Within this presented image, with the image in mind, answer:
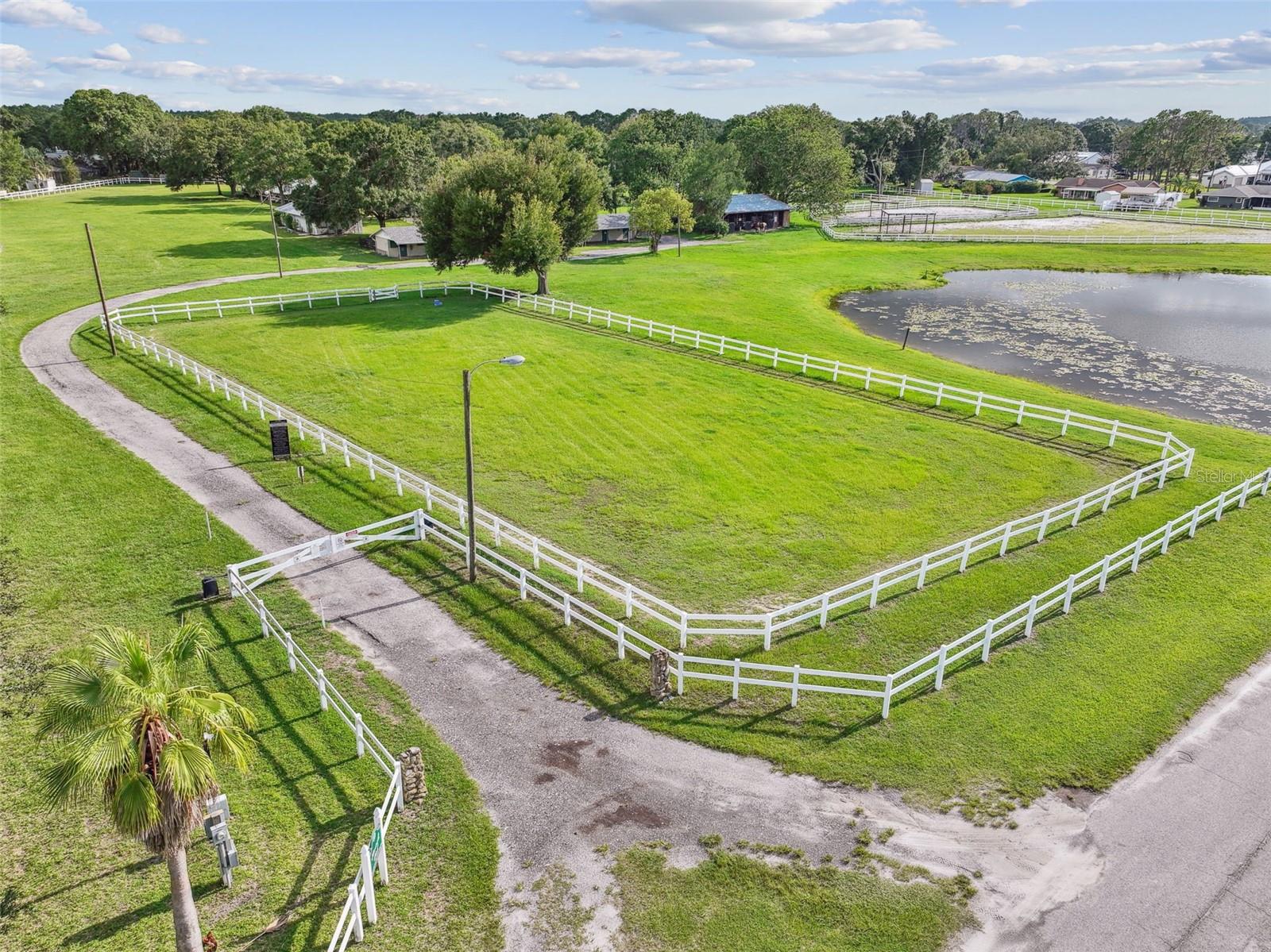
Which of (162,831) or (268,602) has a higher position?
(162,831)

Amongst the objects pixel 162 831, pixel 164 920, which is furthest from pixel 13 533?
pixel 162 831

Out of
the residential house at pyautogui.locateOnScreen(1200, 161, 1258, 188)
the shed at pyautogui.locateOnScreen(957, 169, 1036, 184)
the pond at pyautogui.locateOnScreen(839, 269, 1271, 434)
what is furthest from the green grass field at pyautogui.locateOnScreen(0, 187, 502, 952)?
the shed at pyautogui.locateOnScreen(957, 169, 1036, 184)

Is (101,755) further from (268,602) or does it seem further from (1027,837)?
(1027,837)

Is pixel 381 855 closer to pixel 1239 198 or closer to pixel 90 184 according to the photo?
pixel 1239 198

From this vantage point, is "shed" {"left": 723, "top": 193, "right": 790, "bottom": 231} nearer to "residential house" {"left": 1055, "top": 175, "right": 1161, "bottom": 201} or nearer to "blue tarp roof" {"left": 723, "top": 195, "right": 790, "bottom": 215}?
"blue tarp roof" {"left": 723, "top": 195, "right": 790, "bottom": 215}

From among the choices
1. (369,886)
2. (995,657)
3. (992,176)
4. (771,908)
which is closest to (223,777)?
(369,886)

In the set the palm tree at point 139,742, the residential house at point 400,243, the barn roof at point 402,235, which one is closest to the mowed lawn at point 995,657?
the palm tree at point 139,742
